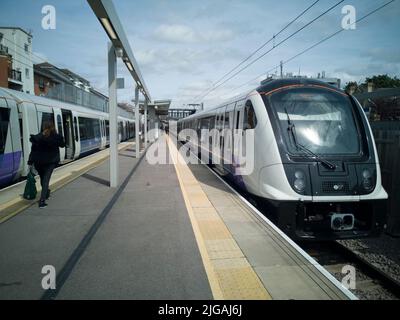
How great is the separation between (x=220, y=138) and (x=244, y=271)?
712 cm

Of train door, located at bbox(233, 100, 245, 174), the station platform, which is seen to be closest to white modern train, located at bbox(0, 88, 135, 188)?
the station platform

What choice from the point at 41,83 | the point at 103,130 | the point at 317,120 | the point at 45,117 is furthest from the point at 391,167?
the point at 41,83

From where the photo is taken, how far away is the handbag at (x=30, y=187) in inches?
272

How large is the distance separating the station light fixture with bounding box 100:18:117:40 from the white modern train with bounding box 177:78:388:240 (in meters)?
3.52

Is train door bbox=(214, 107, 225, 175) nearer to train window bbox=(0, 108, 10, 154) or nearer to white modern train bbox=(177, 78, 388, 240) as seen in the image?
white modern train bbox=(177, 78, 388, 240)

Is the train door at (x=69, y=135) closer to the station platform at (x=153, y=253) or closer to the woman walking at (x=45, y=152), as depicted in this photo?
the station platform at (x=153, y=253)

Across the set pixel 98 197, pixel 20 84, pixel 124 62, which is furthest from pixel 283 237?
pixel 20 84

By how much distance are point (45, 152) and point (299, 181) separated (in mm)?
4963

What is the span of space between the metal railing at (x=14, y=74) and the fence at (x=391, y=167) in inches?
1629

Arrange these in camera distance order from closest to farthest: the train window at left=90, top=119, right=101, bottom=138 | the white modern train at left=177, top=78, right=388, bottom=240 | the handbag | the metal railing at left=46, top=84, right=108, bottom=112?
the white modern train at left=177, top=78, right=388, bottom=240 → the handbag → the train window at left=90, top=119, right=101, bottom=138 → the metal railing at left=46, top=84, right=108, bottom=112

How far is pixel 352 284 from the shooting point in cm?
498

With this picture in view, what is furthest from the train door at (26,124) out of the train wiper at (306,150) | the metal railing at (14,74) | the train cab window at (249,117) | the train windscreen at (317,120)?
the metal railing at (14,74)

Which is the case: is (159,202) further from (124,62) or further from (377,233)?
(124,62)

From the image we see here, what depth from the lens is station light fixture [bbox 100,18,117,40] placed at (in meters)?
6.99
